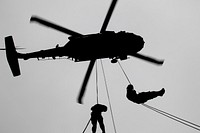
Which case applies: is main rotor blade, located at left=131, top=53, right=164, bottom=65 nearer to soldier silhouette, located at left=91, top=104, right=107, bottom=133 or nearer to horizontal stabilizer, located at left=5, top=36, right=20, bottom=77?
soldier silhouette, located at left=91, top=104, right=107, bottom=133

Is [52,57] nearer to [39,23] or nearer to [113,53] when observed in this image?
[39,23]

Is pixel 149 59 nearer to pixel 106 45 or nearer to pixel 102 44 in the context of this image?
pixel 106 45

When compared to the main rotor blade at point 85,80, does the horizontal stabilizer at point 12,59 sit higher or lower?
higher

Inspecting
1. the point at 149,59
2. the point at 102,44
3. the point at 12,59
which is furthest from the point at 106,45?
the point at 12,59

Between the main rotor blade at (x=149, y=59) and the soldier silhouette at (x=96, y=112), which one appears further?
the main rotor blade at (x=149, y=59)

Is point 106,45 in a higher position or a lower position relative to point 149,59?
higher

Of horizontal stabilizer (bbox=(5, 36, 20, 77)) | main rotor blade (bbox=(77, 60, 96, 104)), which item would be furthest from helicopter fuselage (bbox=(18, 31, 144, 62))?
horizontal stabilizer (bbox=(5, 36, 20, 77))

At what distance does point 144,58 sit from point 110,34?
2203 millimetres

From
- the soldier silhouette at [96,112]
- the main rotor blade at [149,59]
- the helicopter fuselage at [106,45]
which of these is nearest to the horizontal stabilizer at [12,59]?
the helicopter fuselage at [106,45]

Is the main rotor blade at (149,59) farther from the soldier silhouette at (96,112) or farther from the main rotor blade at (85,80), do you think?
the soldier silhouette at (96,112)

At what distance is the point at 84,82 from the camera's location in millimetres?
13234

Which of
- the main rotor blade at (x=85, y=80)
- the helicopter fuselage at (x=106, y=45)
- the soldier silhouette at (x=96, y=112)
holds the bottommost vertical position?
the soldier silhouette at (x=96, y=112)

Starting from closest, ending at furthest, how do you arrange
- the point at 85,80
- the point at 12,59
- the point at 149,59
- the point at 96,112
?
1. the point at 96,112
2. the point at 149,59
3. the point at 85,80
4. the point at 12,59

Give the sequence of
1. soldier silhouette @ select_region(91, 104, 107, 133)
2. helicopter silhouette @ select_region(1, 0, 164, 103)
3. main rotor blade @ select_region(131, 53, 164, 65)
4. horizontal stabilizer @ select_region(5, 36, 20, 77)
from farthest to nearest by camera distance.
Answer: horizontal stabilizer @ select_region(5, 36, 20, 77), main rotor blade @ select_region(131, 53, 164, 65), helicopter silhouette @ select_region(1, 0, 164, 103), soldier silhouette @ select_region(91, 104, 107, 133)
